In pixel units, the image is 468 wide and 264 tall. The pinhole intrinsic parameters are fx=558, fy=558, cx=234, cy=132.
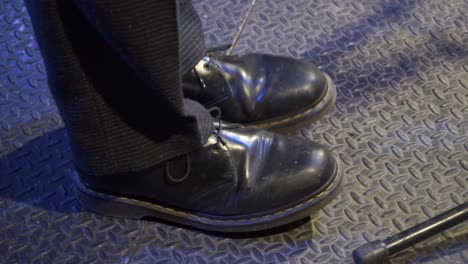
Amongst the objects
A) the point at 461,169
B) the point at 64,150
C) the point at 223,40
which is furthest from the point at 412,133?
the point at 64,150

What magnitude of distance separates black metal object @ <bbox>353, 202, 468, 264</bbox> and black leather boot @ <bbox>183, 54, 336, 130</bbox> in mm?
272

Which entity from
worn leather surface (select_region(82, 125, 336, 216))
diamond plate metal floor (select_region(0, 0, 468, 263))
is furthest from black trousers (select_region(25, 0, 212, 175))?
diamond plate metal floor (select_region(0, 0, 468, 263))

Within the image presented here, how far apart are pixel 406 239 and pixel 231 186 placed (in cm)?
25

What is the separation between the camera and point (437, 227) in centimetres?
75

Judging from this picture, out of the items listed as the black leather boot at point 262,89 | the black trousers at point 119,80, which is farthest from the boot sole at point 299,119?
the black trousers at point 119,80

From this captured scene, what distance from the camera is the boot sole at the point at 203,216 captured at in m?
0.81

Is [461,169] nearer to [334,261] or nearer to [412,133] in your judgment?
[412,133]

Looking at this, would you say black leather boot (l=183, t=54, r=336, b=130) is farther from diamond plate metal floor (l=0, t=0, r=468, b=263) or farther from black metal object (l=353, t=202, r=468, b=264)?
black metal object (l=353, t=202, r=468, b=264)

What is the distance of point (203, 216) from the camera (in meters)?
0.82

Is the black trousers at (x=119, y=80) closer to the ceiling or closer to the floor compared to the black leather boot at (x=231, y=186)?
closer to the ceiling

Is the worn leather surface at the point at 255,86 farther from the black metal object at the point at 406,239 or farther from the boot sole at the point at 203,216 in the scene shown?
the black metal object at the point at 406,239

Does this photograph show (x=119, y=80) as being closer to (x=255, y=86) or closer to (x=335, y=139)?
(x=255, y=86)

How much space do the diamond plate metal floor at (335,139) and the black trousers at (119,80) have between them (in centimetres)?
17

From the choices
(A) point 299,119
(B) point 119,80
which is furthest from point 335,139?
(B) point 119,80
